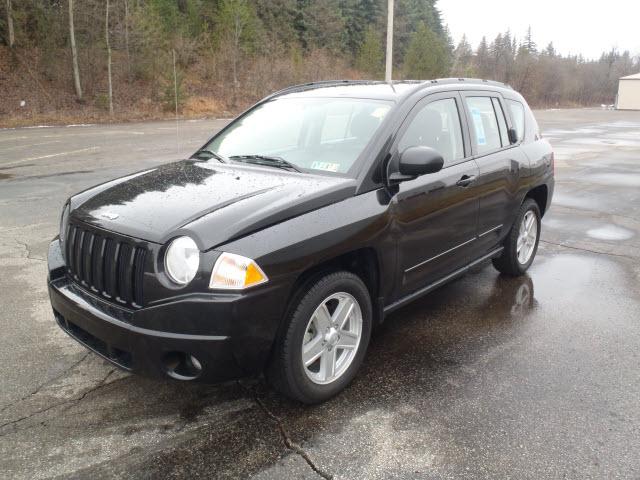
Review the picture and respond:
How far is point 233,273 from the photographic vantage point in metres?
2.61

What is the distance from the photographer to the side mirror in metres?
3.31

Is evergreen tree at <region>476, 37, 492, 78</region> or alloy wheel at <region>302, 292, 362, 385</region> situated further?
evergreen tree at <region>476, 37, 492, 78</region>

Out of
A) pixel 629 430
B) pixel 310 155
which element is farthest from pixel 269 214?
pixel 629 430

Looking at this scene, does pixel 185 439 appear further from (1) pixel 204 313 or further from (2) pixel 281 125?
(2) pixel 281 125

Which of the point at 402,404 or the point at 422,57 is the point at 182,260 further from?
the point at 422,57

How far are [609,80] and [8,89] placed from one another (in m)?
88.6

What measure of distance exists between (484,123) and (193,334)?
3156 millimetres

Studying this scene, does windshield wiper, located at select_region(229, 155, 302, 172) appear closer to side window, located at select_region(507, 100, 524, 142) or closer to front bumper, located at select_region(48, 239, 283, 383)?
front bumper, located at select_region(48, 239, 283, 383)

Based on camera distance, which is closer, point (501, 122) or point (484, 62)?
point (501, 122)

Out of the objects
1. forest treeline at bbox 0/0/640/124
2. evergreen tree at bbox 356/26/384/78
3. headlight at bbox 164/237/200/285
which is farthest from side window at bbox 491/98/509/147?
evergreen tree at bbox 356/26/384/78

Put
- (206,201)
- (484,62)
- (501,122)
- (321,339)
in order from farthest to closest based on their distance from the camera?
(484,62) → (501,122) → (321,339) → (206,201)

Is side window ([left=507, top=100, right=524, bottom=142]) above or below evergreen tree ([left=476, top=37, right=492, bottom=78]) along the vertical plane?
below

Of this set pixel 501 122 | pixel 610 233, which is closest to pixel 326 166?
pixel 501 122

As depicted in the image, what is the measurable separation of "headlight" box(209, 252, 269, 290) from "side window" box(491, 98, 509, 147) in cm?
308
